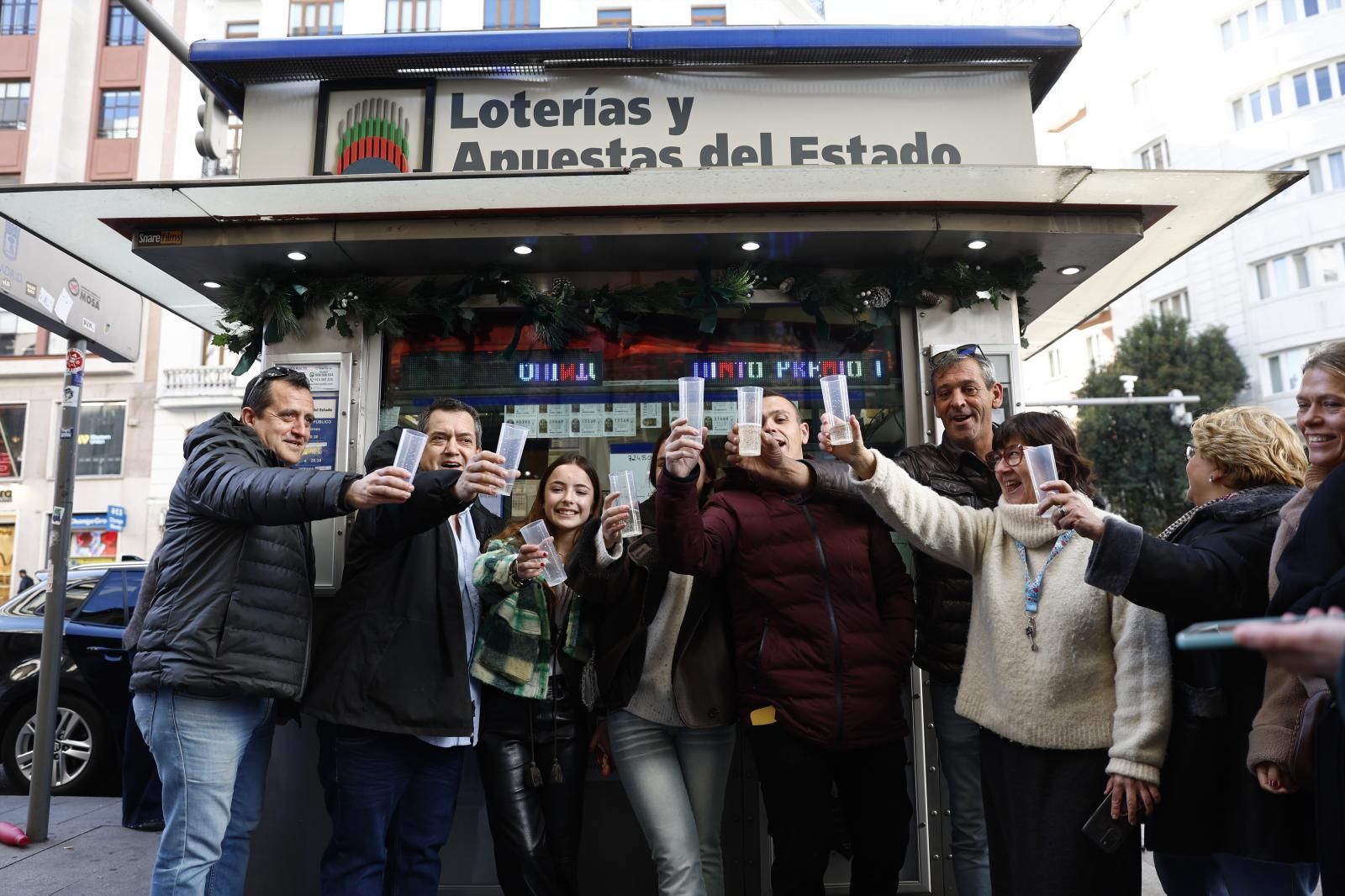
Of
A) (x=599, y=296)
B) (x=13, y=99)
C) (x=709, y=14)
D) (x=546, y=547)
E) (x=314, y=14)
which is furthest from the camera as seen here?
(x=13, y=99)

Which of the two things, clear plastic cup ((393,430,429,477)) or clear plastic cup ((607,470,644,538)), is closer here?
clear plastic cup ((393,430,429,477))

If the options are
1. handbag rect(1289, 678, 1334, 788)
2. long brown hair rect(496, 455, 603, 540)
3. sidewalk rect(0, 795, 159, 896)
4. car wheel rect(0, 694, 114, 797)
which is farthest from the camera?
car wheel rect(0, 694, 114, 797)

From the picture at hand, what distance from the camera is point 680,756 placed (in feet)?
11.0

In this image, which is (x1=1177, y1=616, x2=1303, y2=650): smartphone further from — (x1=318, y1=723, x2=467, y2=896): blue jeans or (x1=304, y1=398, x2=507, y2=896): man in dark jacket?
(x1=318, y1=723, x2=467, y2=896): blue jeans

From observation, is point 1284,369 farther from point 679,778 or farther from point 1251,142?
point 679,778

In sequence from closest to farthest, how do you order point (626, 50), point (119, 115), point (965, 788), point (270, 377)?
point (270, 377), point (965, 788), point (626, 50), point (119, 115)

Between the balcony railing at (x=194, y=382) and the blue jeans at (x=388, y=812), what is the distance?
82.8 feet

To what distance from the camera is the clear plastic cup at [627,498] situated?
314 cm

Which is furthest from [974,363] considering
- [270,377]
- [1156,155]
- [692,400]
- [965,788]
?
[1156,155]

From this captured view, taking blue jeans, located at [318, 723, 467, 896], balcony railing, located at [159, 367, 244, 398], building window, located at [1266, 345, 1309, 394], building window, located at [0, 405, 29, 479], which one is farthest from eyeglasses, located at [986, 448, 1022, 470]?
building window, located at [1266, 345, 1309, 394]

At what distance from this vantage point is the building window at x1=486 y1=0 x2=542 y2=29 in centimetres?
710

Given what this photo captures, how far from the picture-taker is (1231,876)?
2564 mm

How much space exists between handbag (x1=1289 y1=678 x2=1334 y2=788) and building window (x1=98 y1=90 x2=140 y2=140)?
32.8 meters

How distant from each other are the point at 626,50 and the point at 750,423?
2670 millimetres
